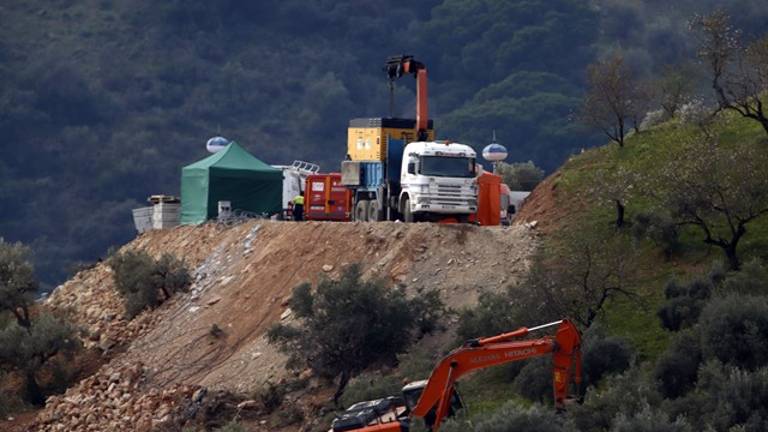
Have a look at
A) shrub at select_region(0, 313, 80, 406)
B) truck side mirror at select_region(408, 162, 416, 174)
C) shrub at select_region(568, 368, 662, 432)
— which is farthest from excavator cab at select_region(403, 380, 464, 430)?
shrub at select_region(0, 313, 80, 406)

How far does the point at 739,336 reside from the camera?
33438 millimetres

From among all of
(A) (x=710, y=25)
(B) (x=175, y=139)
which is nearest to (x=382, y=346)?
(A) (x=710, y=25)

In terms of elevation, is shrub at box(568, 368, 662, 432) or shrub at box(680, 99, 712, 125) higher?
shrub at box(680, 99, 712, 125)

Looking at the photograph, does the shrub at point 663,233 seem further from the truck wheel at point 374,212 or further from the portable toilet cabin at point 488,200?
the truck wheel at point 374,212

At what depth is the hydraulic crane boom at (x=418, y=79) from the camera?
166 feet

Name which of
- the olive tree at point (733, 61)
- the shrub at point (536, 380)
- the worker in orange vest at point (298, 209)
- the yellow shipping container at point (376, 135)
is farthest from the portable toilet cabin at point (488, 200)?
the shrub at point (536, 380)

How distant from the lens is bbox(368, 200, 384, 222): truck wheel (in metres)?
49.2

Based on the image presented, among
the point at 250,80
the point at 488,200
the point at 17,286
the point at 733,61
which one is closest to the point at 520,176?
the point at 488,200

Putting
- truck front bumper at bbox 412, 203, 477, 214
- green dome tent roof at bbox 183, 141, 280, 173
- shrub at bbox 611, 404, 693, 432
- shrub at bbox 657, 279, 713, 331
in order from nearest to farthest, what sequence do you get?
1. shrub at bbox 611, 404, 693, 432
2. shrub at bbox 657, 279, 713, 331
3. truck front bumper at bbox 412, 203, 477, 214
4. green dome tent roof at bbox 183, 141, 280, 173

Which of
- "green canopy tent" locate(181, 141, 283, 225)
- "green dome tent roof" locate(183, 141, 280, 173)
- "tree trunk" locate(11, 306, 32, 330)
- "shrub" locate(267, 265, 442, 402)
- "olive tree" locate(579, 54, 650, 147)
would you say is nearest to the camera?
"shrub" locate(267, 265, 442, 402)

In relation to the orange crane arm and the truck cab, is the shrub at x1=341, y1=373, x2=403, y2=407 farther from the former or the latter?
the truck cab

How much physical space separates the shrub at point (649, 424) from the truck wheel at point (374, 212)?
20548 millimetres

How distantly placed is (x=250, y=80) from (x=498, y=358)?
117 m

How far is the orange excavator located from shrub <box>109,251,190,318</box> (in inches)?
617
